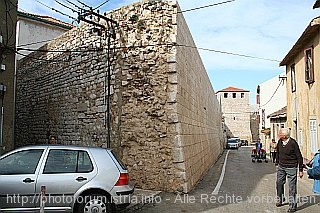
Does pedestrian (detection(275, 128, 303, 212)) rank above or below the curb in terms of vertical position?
above

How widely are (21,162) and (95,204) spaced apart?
5.14 feet

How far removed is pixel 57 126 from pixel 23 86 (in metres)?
5.90

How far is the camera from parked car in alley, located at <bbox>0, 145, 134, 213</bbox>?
20.4 feet

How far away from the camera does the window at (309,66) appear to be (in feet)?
51.6

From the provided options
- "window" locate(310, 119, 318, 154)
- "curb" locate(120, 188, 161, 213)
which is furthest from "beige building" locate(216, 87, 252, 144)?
"curb" locate(120, 188, 161, 213)

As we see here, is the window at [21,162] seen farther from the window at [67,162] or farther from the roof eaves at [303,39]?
the roof eaves at [303,39]

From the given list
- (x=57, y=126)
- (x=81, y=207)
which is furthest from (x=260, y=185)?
(x=57, y=126)

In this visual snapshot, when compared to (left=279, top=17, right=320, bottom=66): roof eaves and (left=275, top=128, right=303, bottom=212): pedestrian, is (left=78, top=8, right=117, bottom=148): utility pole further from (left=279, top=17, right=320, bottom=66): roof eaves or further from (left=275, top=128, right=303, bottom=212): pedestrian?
(left=279, top=17, right=320, bottom=66): roof eaves

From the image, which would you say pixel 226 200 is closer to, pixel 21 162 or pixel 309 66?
pixel 21 162

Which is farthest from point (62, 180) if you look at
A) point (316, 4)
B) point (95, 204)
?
point (316, 4)

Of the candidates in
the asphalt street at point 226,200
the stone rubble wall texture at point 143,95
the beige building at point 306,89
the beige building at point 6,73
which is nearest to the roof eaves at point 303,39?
the beige building at point 306,89

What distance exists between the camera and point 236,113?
63594 mm

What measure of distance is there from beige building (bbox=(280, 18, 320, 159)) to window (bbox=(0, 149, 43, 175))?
39.6ft

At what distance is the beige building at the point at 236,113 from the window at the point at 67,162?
57.0m
